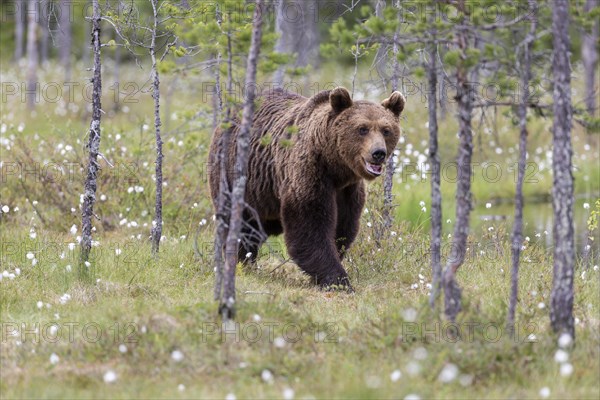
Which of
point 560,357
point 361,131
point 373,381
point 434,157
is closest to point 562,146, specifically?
point 434,157

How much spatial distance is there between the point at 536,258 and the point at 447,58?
4.20 meters

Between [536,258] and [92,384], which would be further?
[536,258]

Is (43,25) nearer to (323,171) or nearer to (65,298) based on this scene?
(323,171)

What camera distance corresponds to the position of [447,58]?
5617 mm

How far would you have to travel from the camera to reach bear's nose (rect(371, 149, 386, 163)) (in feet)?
25.0

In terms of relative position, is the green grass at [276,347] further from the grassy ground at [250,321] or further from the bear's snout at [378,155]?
the bear's snout at [378,155]

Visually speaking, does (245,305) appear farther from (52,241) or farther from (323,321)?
(52,241)

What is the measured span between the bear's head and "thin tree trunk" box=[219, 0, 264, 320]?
194cm

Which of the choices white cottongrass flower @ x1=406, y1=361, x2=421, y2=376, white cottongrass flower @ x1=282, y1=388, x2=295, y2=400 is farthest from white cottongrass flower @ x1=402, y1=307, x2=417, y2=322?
white cottongrass flower @ x1=282, y1=388, x2=295, y2=400

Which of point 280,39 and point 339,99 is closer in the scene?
point 339,99

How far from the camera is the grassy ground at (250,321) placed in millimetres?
5336

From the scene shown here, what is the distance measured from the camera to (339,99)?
26.5 ft

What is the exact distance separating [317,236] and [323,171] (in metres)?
0.63

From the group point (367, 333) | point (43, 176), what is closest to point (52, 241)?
point (43, 176)
